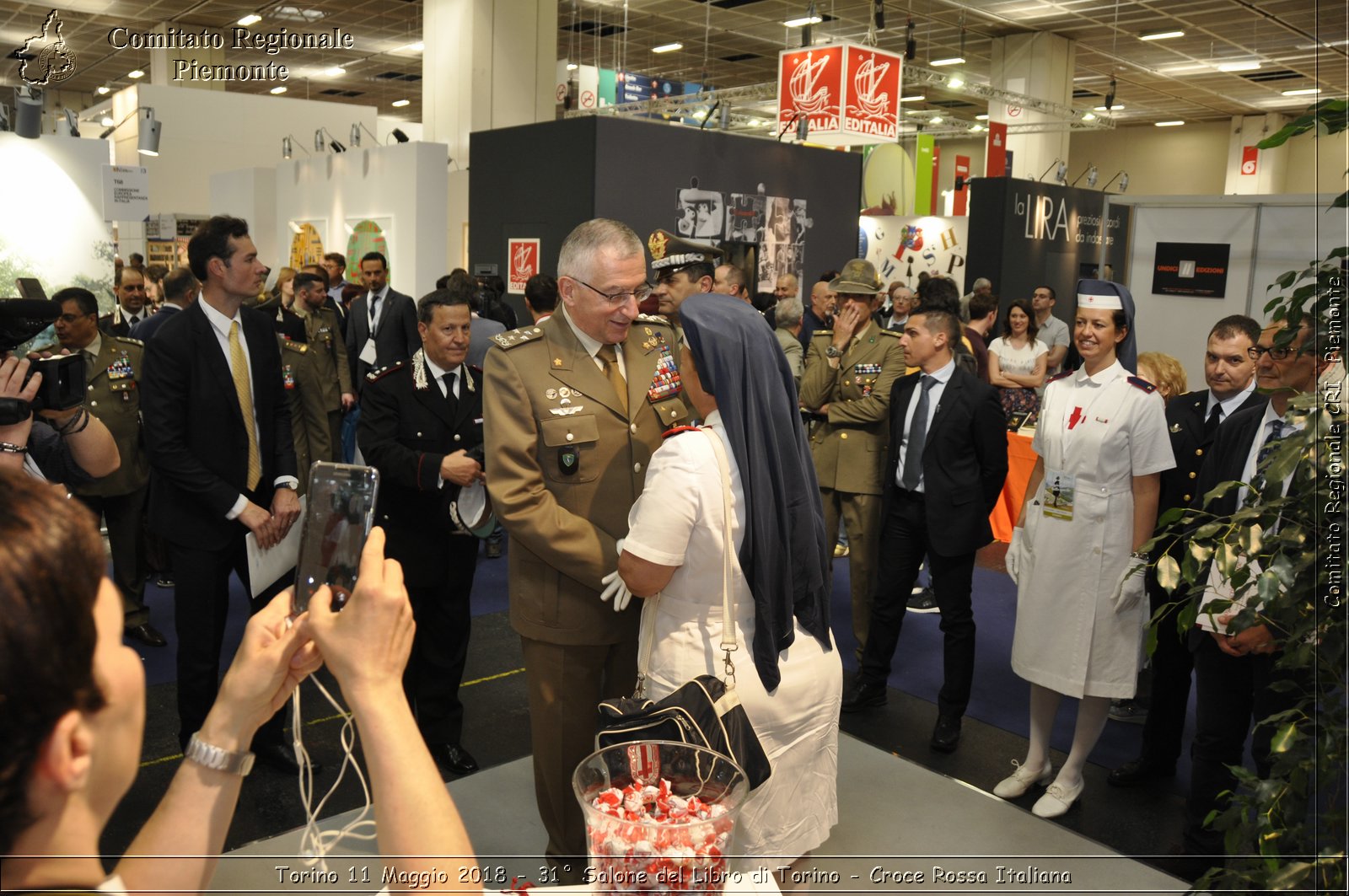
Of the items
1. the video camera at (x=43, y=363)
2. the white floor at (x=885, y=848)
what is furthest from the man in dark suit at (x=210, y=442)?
the white floor at (x=885, y=848)

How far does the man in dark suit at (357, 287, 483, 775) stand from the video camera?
106 cm

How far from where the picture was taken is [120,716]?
81 centimetres

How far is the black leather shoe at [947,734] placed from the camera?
3.88 meters

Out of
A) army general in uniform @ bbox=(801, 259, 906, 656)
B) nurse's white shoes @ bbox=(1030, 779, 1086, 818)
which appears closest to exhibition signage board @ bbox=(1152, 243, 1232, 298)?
army general in uniform @ bbox=(801, 259, 906, 656)

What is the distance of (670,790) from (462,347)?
236 cm

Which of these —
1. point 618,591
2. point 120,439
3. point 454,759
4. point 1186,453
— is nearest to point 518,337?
point 618,591

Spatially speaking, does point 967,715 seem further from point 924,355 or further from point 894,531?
point 924,355

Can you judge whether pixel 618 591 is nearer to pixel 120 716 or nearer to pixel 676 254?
pixel 120 716

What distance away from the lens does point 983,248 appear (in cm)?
1245

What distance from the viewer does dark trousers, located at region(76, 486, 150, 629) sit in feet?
15.9

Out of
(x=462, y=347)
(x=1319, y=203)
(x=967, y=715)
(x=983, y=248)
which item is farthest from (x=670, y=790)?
(x=983, y=248)

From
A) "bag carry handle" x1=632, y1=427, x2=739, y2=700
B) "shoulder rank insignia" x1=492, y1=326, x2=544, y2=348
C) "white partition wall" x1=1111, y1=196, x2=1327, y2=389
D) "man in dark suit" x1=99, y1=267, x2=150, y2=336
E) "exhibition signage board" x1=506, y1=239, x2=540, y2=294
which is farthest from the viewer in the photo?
"exhibition signage board" x1=506, y1=239, x2=540, y2=294

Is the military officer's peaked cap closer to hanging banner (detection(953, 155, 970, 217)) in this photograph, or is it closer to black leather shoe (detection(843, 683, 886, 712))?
black leather shoe (detection(843, 683, 886, 712))

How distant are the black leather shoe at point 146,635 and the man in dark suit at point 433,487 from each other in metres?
1.90
